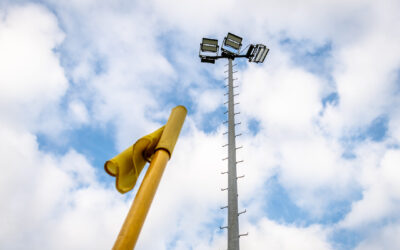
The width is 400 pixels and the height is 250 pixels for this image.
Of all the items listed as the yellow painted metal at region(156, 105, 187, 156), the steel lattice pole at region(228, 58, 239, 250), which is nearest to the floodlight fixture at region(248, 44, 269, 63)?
the steel lattice pole at region(228, 58, 239, 250)

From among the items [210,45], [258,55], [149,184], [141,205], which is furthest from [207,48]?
[141,205]

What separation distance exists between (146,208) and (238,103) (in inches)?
302

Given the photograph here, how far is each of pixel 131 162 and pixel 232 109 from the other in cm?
673

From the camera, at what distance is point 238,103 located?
9789 millimetres

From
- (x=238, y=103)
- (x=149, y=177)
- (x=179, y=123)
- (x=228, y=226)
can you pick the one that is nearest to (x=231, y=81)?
(x=238, y=103)

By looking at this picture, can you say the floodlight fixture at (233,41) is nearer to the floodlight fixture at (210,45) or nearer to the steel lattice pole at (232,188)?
the floodlight fixture at (210,45)

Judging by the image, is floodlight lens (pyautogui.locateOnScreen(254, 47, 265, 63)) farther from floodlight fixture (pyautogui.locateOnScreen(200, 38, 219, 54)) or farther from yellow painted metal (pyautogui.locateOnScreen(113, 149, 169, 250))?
yellow painted metal (pyautogui.locateOnScreen(113, 149, 169, 250))

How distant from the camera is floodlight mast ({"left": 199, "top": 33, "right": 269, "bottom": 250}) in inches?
270

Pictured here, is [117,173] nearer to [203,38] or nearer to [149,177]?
[149,177]

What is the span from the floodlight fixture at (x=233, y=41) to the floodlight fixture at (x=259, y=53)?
697mm

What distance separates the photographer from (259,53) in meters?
13.4

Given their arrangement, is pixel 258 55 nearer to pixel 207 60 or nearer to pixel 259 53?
pixel 259 53

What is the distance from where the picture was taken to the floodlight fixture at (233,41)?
523 inches

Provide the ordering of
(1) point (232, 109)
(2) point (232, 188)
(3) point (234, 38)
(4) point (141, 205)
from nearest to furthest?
(4) point (141, 205), (2) point (232, 188), (1) point (232, 109), (3) point (234, 38)
